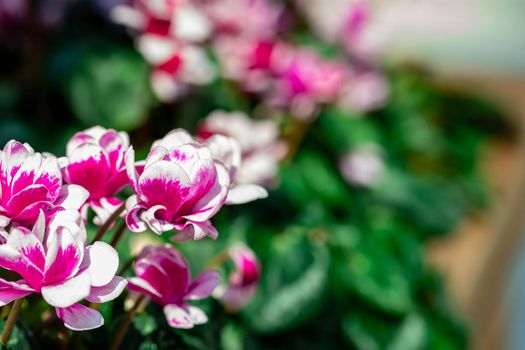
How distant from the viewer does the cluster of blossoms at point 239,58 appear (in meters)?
1.10

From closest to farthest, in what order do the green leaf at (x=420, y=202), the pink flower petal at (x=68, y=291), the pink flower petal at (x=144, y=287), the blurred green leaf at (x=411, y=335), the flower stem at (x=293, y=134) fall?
the pink flower petal at (x=68, y=291)
the pink flower petal at (x=144, y=287)
the blurred green leaf at (x=411, y=335)
the flower stem at (x=293, y=134)
the green leaf at (x=420, y=202)

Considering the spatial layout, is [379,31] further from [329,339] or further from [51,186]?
[51,186]

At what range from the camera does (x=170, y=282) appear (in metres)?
0.55

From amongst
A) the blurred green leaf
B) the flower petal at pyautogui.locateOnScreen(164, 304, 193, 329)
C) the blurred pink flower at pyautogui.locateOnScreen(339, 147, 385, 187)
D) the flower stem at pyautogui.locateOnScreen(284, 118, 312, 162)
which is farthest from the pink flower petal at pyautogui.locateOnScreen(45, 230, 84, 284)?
the blurred pink flower at pyautogui.locateOnScreen(339, 147, 385, 187)

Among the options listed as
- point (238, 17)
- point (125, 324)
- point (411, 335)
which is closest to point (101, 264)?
point (125, 324)

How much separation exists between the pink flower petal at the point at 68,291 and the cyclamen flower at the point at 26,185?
0.16ft

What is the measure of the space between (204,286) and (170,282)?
25 millimetres

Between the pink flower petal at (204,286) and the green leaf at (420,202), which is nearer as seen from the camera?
the pink flower petal at (204,286)

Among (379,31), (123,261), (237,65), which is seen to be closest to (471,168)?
(379,31)

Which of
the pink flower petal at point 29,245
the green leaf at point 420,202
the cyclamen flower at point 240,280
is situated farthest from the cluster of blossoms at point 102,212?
the green leaf at point 420,202

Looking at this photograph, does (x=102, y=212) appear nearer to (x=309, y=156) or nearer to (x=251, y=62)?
(x=251, y=62)

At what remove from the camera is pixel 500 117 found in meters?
2.00

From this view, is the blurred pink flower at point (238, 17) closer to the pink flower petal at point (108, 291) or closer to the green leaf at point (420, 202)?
the green leaf at point (420, 202)

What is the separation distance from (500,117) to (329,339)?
3.94 feet
